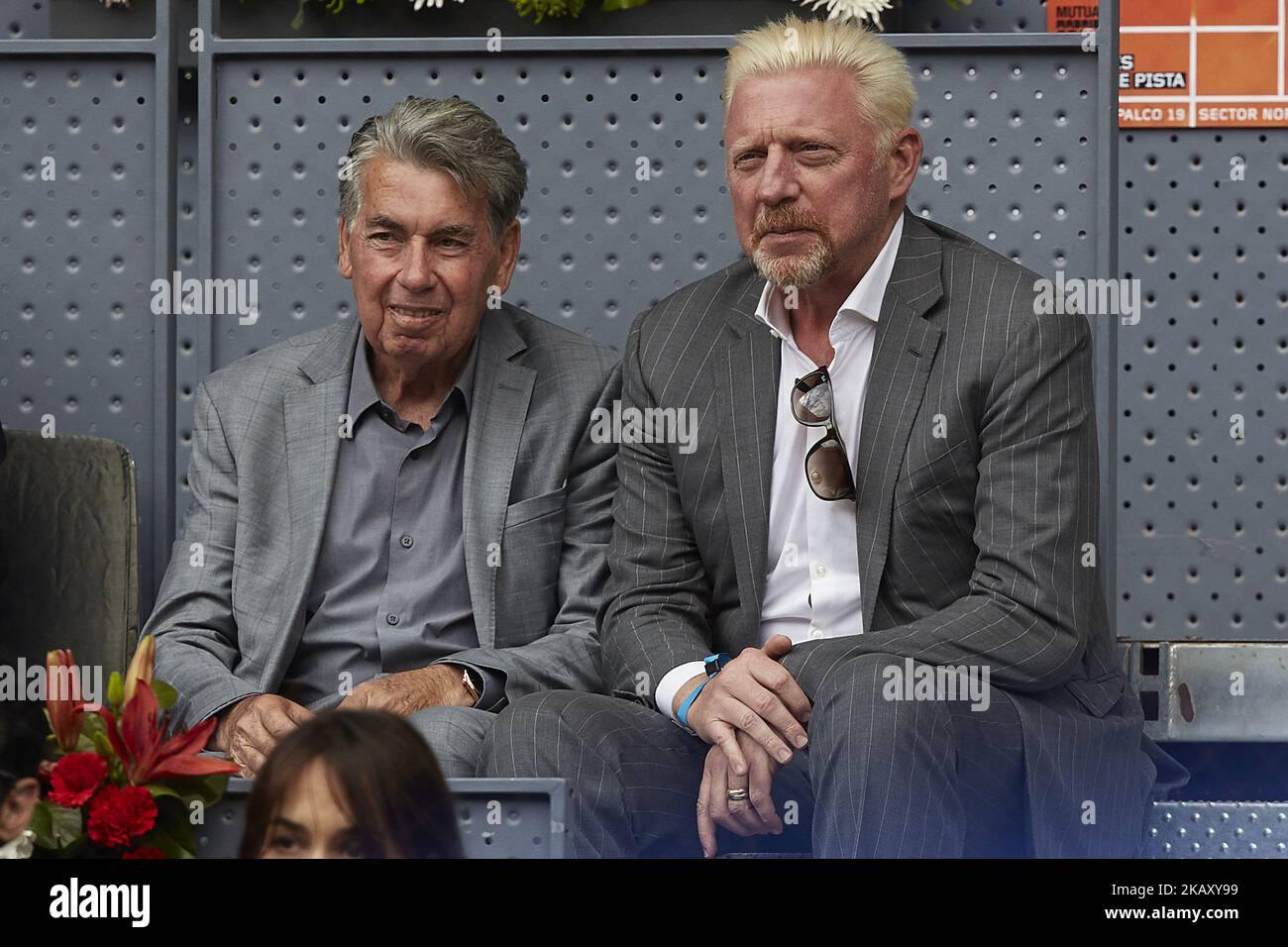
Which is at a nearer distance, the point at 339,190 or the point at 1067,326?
the point at 1067,326

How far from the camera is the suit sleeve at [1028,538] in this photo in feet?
5.25

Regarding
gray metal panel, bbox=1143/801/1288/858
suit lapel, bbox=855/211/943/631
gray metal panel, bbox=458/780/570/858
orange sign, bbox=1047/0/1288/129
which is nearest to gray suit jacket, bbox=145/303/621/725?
suit lapel, bbox=855/211/943/631

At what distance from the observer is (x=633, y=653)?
175 cm

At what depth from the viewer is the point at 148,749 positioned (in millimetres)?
1336

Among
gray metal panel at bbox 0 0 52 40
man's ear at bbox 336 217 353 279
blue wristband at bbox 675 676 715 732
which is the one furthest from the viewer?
gray metal panel at bbox 0 0 52 40

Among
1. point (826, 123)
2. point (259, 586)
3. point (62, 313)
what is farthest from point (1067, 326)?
point (62, 313)

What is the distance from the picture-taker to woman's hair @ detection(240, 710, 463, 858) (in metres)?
1.23

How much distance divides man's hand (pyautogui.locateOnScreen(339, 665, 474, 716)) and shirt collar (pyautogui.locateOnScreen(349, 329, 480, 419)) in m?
0.34

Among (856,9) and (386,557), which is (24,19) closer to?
(386,557)

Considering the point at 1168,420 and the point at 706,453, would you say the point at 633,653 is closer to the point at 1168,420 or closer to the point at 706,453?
the point at 706,453

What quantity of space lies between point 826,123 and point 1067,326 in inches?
13.4

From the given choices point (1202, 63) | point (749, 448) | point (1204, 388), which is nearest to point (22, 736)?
point (749, 448)

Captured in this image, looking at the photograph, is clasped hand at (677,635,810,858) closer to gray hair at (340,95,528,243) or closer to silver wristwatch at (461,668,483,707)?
silver wristwatch at (461,668,483,707)

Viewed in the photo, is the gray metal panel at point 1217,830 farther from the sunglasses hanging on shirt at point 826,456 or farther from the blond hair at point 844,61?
the blond hair at point 844,61
